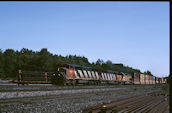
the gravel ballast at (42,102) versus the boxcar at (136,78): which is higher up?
the gravel ballast at (42,102)

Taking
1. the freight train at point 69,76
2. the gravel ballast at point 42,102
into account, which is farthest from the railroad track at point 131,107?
the freight train at point 69,76

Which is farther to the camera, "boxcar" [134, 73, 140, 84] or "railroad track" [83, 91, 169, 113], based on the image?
"boxcar" [134, 73, 140, 84]

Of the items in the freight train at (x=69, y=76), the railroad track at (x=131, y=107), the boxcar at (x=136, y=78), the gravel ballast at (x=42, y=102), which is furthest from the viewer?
the boxcar at (x=136, y=78)

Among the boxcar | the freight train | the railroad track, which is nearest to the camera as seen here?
the railroad track

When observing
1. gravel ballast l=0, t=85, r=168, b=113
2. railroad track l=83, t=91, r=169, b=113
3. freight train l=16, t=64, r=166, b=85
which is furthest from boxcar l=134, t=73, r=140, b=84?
railroad track l=83, t=91, r=169, b=113

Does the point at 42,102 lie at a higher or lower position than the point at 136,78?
higher

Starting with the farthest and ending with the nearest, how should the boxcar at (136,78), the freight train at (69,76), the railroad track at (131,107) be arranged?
the boxcar at (136,78) < the freight train at (69,76) < the railroad track at (131,107)

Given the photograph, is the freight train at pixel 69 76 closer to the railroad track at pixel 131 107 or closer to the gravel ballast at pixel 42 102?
the gravel ballast at pixel 42 102

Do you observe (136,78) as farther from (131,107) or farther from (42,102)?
(131,107)

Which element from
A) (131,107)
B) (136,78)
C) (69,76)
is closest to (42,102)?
(131,107)

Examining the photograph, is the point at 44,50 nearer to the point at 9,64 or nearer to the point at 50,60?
the point at 50,60

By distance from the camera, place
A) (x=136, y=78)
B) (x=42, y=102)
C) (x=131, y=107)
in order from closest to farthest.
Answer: (x=131, y=107)
(x=42, y=102)
(x=136, y=78)

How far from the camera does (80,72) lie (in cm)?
2869

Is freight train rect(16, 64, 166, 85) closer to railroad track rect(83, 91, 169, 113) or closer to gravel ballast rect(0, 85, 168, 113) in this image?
gravel ballast rect(0, 85, 168, 113)
